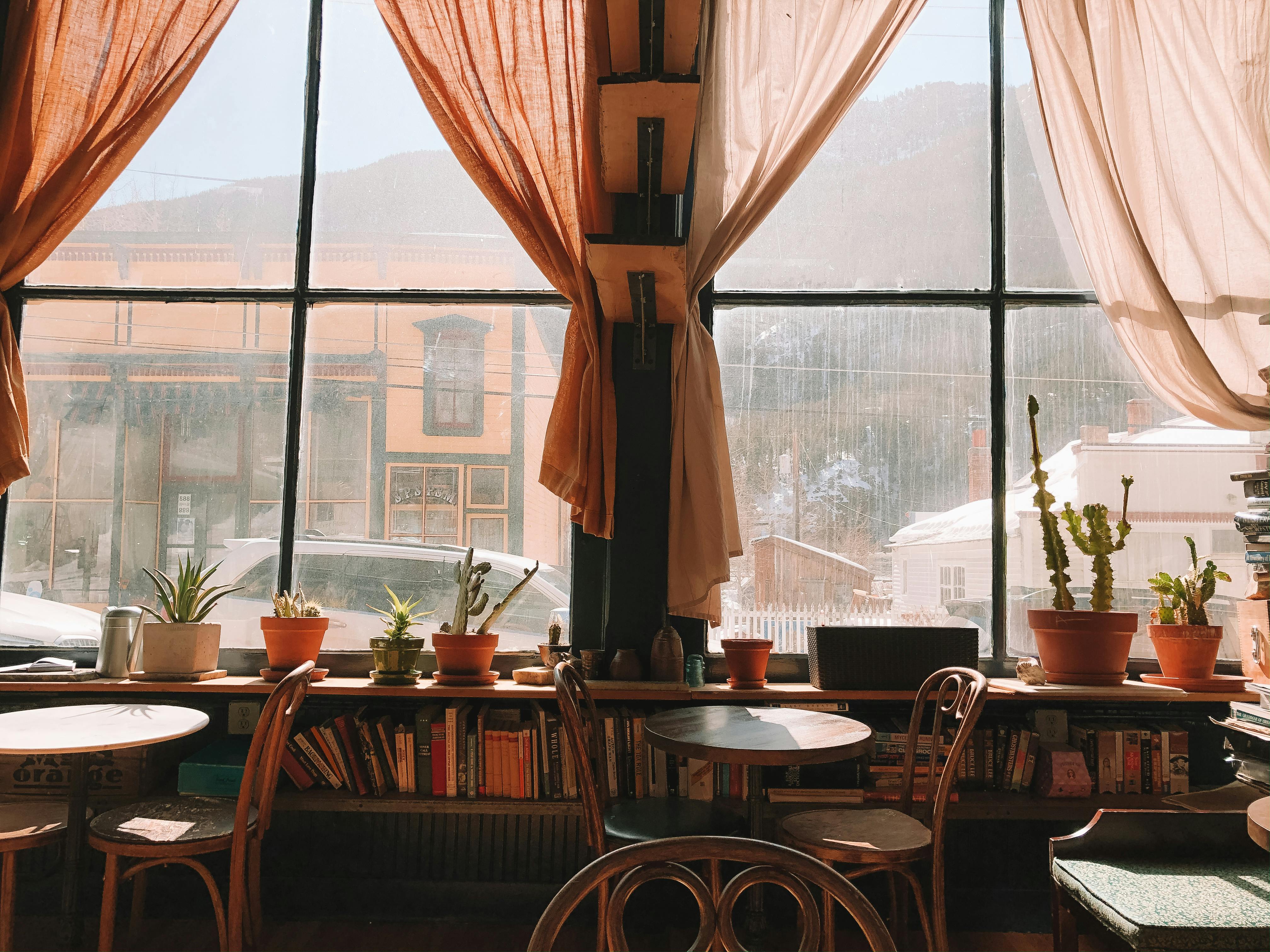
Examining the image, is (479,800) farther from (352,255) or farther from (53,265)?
(53,265)

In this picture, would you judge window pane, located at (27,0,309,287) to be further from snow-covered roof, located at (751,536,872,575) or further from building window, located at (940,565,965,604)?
building window, located at (940,565,965,604)

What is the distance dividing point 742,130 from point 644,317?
32.5 inches

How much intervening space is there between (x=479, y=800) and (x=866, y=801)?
1237 mm

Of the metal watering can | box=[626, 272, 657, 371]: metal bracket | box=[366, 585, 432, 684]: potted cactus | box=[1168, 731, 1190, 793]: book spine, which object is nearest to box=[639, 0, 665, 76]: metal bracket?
box=[626, 272, 657, 371]: metal bracket

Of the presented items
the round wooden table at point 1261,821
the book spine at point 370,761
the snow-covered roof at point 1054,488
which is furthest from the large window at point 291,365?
the round wooden table at point 1261,821

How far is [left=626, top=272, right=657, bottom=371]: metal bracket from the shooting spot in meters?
2.55

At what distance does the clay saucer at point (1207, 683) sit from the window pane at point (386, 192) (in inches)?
101

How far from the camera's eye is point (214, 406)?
3.31 m

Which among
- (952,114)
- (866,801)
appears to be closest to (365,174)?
(952,114)

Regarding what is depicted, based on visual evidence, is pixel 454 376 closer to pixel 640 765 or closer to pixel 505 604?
pixel 505 604

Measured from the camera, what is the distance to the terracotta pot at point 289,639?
3.00 m

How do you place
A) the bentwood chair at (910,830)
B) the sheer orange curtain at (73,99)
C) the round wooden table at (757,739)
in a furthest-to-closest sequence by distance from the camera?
the sheer orange curtain at (73,99)
the bentwood chair at (910,830)
the round wooden table at (757,739)

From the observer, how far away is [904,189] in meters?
3.37

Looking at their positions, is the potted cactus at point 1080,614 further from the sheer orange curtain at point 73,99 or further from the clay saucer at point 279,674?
the sheer orange curtain at point 73,99
